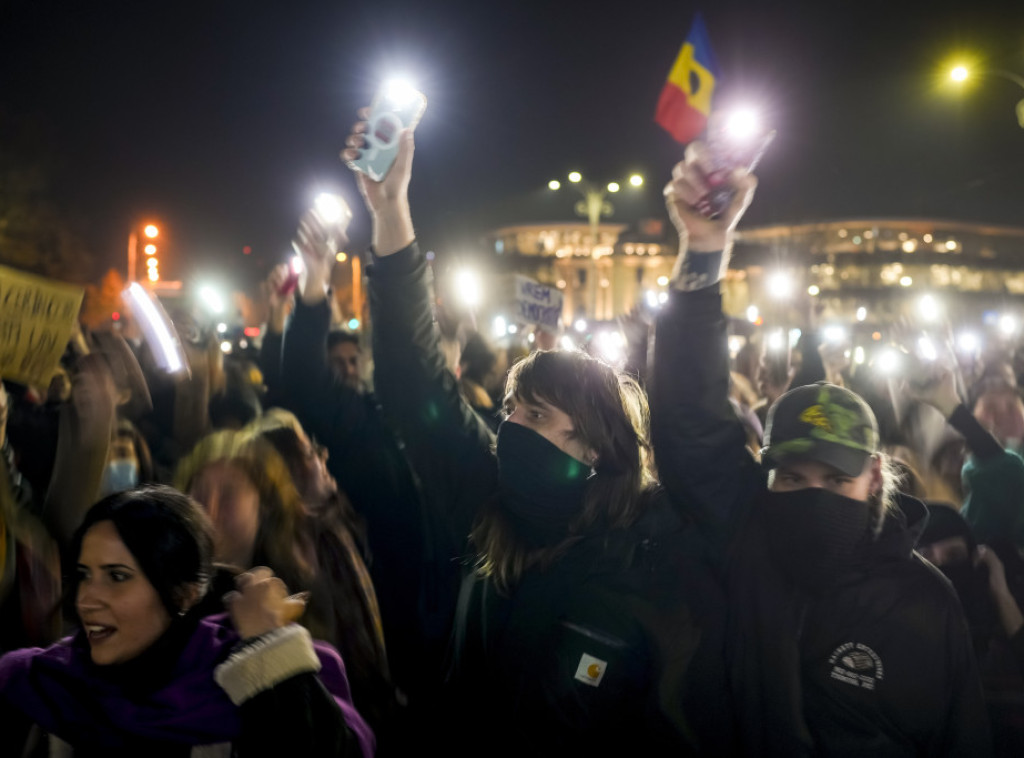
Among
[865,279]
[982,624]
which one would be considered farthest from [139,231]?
[865,279]

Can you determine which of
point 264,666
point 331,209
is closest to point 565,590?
point 264,666

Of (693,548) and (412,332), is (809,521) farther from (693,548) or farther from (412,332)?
(412,332)

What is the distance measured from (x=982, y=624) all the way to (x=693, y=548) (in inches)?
89.8

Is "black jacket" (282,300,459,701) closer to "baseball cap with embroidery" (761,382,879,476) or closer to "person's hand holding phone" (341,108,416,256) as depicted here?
"person's hand holding phone" (341,108,416,256)

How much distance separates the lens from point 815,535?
2387 millimetres

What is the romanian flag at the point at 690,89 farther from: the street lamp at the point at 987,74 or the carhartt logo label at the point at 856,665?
the carhartt logo label at the point at 856,665

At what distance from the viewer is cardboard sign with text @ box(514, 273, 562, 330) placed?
8.12 m

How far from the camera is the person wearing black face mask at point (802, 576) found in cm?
225

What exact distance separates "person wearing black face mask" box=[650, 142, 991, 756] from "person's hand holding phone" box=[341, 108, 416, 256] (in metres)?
0.76

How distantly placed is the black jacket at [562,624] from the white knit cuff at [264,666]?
53 cm

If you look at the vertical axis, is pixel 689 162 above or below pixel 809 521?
above

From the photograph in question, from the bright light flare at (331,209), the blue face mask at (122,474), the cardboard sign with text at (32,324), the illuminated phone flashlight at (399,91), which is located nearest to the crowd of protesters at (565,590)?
the illuminated phone flashlight at (399,91)

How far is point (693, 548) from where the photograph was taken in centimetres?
241

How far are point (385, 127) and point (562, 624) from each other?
4.88 feet
